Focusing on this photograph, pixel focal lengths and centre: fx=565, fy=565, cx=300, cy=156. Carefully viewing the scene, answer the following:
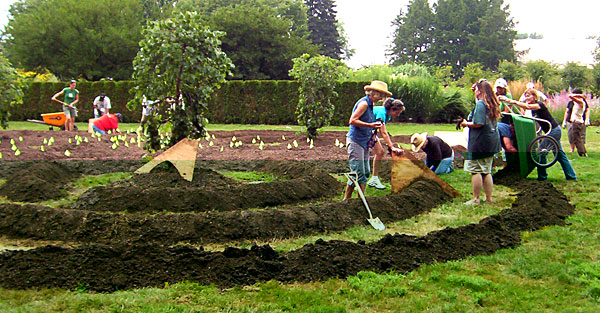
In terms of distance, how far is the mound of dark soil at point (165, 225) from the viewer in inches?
220

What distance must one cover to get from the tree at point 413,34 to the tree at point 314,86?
5851 cm

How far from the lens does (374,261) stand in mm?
4742

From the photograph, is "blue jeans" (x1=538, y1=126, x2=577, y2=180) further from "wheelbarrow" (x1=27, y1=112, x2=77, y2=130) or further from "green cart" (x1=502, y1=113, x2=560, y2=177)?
"wheelbarrow" (x1=27, y1=112, x2=77, y2=130)

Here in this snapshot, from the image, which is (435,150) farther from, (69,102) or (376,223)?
(69,102)

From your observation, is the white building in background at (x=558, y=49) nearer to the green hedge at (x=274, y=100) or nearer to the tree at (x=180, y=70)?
the green hedge at (x=274, y=100)

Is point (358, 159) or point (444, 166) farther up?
point (358, 159)

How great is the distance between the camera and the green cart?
872cm

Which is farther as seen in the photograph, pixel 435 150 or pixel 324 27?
pixel 324 27

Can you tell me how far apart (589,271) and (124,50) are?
39.8m

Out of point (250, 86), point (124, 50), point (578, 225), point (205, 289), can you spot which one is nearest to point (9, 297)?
point (205, 289)

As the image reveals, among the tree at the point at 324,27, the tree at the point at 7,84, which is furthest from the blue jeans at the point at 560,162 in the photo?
the tree at the point at 324,27

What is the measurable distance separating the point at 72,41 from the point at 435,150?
35695 millimetres

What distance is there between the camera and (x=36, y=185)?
7633mm

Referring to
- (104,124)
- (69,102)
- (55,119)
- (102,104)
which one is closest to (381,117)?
(104,124)
